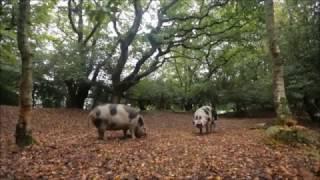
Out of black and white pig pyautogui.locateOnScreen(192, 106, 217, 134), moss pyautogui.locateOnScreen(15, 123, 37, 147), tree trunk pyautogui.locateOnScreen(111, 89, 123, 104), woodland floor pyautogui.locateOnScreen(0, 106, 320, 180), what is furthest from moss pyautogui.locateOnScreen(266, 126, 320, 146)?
tree trunk pyautogui.locateOnScreen(111, 89, 123, 104)

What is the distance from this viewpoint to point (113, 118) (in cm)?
1182

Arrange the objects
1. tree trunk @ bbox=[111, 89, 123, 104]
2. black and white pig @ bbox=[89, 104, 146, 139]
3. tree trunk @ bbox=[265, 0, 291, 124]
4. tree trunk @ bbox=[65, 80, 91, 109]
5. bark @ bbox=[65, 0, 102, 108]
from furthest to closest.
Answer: tree trunk @ bbox=[65, 80, 91, 109] < tree trunk @ bbox=[111, 89, 123, 104] < bark @ bbox=[65, 0, 102, 108] < black and white pig @ bbox=[89, 104, 146, 139] < tree trunk @ bbox=[265, 0, 291, 124]

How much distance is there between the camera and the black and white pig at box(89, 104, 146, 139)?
11742mm

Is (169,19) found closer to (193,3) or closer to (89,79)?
(193,3)

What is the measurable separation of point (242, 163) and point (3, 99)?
18623 millimetres

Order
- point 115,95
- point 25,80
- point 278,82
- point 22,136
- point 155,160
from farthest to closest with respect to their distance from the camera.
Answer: point 115,95 → point 278,82 → point 22,136 → point 25,80 → point 155,160

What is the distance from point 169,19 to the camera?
22.1 meters

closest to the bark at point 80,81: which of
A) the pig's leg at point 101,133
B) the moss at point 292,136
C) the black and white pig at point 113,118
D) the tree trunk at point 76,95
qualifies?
the tree trunk at point 76,95

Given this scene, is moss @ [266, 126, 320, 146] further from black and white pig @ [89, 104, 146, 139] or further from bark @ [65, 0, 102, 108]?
bark @ [65, 0, 102, 108]

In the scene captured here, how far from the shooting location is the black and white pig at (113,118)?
38.5ft

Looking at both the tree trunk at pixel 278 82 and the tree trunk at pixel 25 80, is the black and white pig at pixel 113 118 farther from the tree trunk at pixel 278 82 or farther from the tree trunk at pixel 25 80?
the tree trunk at pixel 278 82

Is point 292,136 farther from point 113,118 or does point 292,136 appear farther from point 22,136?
point 22,136

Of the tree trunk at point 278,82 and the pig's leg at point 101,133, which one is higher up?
the tree trunk at point 278,82

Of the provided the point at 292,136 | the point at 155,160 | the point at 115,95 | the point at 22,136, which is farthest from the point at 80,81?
the point at 155,160
